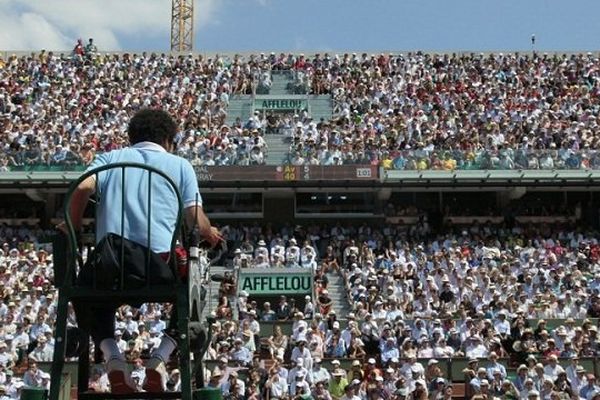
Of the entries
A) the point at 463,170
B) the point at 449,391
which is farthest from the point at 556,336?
the point at 463,170

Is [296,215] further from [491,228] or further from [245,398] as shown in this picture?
[245,398]

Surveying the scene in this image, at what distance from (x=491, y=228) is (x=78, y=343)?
1007 inches

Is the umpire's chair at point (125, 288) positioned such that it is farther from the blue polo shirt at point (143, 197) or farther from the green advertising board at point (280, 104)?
the green advertising board at point (280, 104)

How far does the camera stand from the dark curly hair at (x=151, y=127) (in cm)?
480

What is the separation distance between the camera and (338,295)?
76.8ft

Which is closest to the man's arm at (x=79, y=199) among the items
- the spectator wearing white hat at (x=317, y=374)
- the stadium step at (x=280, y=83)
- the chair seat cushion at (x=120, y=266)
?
the chair seat cushion at (x=120, y=266)

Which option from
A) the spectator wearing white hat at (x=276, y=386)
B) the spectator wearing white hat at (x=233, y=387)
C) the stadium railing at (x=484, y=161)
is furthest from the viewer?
the stadium railing at (x=484, y=161)

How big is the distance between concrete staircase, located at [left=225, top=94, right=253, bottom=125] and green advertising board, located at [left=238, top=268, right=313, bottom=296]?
10615 millimetres

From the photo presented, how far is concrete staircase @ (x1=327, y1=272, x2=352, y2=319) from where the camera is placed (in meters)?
22.5

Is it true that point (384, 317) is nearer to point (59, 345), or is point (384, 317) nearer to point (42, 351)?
point (42, 351)

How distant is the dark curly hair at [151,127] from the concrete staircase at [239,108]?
28.1 meters

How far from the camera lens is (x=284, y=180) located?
2881cm

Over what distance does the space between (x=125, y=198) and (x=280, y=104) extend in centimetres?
3061

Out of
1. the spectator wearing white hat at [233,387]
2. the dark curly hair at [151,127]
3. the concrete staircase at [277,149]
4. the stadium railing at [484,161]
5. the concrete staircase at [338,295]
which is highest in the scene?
the concrete staircase at [277,149]
